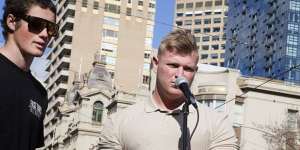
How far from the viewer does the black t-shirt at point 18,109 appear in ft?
15.2

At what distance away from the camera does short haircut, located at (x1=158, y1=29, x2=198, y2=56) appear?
514 centimetres

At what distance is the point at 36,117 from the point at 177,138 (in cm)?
94

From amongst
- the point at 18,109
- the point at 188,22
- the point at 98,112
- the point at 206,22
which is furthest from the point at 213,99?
the point at 188,22

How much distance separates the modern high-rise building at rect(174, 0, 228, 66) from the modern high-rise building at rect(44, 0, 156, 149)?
60.1 m

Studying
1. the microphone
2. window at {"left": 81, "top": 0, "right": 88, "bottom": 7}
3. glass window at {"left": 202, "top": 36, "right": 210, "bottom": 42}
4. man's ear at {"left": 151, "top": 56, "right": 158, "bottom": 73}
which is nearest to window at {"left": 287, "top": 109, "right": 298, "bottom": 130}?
man's ear at {"left": 151, "top": 56, "right": 158, "bottom": 73}

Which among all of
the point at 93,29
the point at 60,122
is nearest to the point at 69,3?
the point at 93,29

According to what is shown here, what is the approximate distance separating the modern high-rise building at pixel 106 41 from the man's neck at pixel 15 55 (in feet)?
312

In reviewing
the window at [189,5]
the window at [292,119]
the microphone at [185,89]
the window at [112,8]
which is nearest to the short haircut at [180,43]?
the microphone at [185,89]

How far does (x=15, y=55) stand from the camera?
16.0 ft

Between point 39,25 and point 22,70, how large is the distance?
0.31 meters

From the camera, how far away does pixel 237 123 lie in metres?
43.4

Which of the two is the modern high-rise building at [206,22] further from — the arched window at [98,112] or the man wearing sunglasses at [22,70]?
the man wearing sunglasses at [22,70]

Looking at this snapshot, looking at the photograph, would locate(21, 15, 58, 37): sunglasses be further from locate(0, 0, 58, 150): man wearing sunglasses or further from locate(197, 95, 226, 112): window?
locate(197, 95, 226, 112): window

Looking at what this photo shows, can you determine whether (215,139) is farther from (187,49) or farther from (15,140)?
(15,140)
